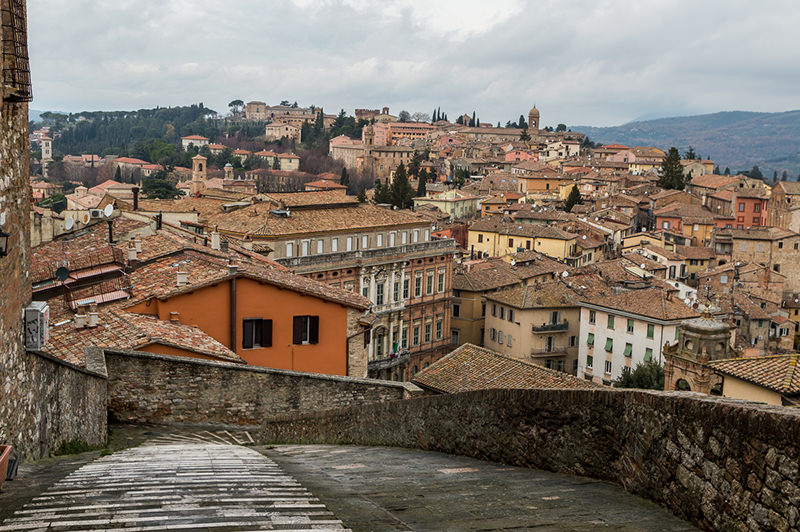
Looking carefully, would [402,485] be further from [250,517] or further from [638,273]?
[638,273]

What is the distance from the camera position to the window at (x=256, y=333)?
745 inches

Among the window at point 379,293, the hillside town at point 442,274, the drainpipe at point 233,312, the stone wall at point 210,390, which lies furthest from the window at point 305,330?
the window at point 379,293

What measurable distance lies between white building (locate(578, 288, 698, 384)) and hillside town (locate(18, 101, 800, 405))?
0.12m

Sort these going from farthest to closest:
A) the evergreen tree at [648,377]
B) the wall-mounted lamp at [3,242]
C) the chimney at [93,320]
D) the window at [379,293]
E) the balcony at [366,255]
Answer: the window at [379,293] < the balcony at [366,255] < the evergreen tree at [648,377] < the chimney at [93,320] < the wall-mounted lamp at [3,242]

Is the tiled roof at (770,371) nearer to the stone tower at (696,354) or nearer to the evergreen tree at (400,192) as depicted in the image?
the stone tower at (696,354)

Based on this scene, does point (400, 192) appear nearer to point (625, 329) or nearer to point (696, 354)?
point (625, 329)

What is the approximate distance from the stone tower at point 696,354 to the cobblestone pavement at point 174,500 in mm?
25103

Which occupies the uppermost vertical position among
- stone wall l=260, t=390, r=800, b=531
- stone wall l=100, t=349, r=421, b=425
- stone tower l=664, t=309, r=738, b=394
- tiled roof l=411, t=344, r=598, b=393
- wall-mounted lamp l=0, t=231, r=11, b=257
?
wall-mounted lamp l=0, t=231, r=11, b=257

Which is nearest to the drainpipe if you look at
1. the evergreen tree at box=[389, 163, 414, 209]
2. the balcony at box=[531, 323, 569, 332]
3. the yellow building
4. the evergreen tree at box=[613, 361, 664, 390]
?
the evergreen tree at box=[613, 361, 664, 390]

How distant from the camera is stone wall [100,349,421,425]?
13688mm

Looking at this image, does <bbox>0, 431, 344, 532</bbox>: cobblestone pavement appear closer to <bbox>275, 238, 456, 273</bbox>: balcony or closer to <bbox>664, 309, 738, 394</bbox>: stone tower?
<bbox>664, 309, 738, 394</bbox>: stone tower

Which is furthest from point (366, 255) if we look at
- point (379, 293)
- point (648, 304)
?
point (648, 304)

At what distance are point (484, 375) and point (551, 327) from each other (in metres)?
32.7

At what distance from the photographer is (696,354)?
3177 centimetres
